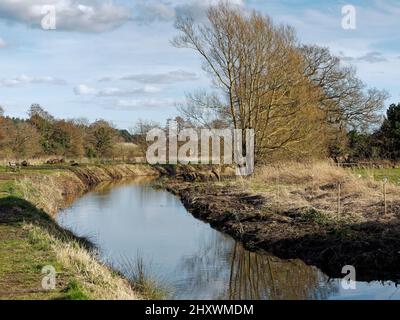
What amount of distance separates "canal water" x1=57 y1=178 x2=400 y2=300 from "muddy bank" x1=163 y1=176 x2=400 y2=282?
348 mm

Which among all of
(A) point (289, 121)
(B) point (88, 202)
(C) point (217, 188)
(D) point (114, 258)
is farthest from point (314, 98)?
(D) point (114, 258)

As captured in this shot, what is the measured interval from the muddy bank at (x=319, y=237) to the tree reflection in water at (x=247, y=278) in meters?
0.43

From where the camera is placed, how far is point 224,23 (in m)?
29.2

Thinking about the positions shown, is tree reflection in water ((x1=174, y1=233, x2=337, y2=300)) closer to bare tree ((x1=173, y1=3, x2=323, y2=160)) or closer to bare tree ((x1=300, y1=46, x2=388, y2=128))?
bare tree ((x1=173, y1=3, x2=323, y2=160))

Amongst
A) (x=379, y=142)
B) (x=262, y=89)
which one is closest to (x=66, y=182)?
(x=262, y=89)

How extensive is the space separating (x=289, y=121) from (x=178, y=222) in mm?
13274

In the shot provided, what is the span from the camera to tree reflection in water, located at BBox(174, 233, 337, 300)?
409 inches

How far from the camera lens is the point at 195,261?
530 inches

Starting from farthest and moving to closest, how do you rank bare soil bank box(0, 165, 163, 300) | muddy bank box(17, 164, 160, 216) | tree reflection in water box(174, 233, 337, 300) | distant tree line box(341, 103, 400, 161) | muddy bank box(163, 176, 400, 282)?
distant tree line box(341, 103, 400, 161) → muddy bank box(17, 164, 160, 216) → muddy bank box(163, 176, 400, 282) → tree reflection in water box(174, 233, 337, 300) → bare soil bank box(0, 165, 163, 300)

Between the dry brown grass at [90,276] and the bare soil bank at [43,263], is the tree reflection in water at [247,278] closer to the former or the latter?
the bare soil bank at [43,263]

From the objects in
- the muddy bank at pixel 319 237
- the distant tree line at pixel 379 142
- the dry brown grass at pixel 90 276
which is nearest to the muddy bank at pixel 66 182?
the muddy bank at pixel 319 237

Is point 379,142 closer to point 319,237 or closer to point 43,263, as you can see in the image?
point 319,237

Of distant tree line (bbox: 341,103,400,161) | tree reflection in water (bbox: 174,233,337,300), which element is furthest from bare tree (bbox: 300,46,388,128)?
tree reflection in water (bbox: 174,233,337,300)
